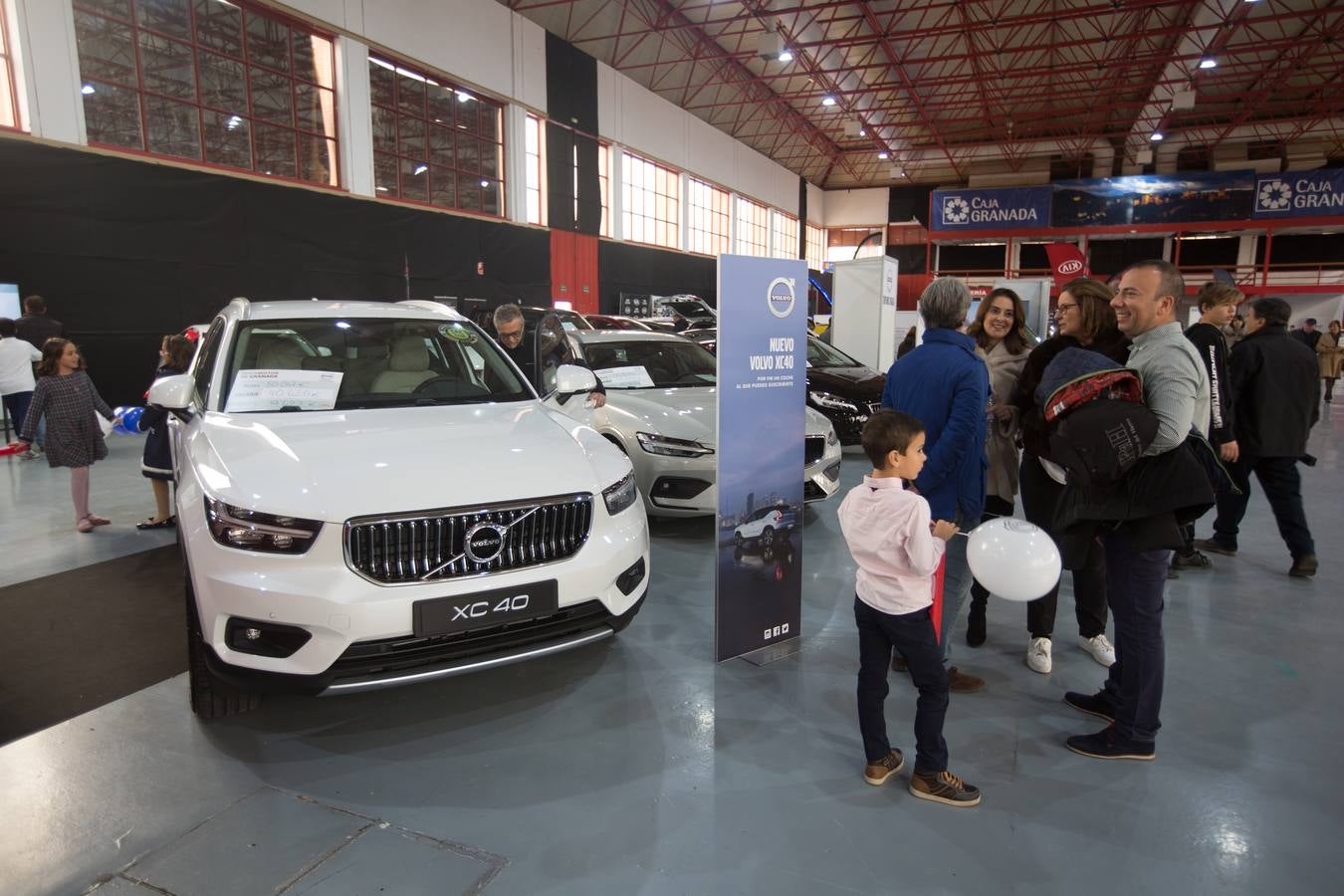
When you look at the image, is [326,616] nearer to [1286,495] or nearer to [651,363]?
[651,363]

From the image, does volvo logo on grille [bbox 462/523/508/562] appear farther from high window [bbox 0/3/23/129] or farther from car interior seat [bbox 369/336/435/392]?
high window [bbox 0/3/23/129]

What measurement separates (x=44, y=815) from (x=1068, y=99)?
2816cm

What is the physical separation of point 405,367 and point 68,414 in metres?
2.91

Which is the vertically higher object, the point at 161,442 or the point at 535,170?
the point at 535,170

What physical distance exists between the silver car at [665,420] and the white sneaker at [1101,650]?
1671 millimetres

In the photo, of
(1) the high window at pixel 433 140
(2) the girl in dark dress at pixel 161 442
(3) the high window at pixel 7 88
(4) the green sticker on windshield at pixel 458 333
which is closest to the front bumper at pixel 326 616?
(4) the green sticker on windshield at pixel 458 333

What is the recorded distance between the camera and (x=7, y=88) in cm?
857

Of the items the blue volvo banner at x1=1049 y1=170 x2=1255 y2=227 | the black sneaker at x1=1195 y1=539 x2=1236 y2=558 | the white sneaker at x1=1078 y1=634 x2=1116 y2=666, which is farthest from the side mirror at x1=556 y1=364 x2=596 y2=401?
the blue volvo banner at x1=1049 y1=170 x2=1255 y2=227

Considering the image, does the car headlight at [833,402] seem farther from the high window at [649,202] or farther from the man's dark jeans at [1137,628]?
the high window at [649,202]

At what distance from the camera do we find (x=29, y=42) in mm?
8508

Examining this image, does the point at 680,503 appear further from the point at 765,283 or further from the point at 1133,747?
the point at 1133,747

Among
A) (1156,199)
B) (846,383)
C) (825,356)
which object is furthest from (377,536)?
(1156,199)

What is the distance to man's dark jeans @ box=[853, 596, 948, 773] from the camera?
217cm

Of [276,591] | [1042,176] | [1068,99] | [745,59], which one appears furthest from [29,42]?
[1042,176]
